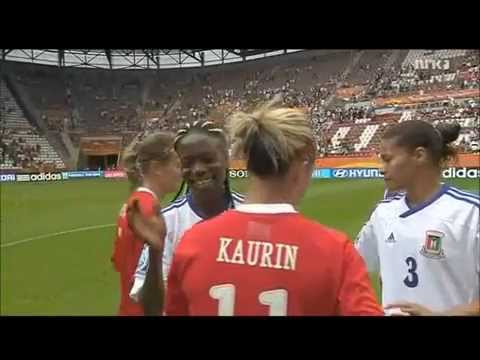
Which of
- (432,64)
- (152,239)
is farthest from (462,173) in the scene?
(152,239)

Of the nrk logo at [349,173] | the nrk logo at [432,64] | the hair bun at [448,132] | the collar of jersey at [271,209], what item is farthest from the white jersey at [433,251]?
the nrk logo at [432,64]

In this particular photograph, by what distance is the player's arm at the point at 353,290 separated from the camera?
3.20 ft

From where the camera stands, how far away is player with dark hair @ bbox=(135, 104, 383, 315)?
981 millimetres

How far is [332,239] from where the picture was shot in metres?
0.99

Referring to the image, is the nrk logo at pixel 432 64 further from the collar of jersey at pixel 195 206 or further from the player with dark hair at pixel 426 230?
the collar of jersey at pixel 195 206

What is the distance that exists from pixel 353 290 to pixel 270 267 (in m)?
0.15

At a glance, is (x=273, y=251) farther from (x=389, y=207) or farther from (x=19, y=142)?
(x=19, y=142)

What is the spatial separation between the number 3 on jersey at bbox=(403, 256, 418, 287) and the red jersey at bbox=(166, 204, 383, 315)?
66 centimetres

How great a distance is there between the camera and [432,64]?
491 inches

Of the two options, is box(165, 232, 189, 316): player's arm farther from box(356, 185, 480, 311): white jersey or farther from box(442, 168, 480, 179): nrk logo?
box(442, 168, 480, 179): nrk logo

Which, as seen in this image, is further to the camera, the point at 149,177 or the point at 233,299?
the point at 149,177

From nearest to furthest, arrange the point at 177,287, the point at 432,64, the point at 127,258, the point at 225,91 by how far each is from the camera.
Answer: the point at 177,287, the point at 127,258, the point at 432,64, the point at 225,91

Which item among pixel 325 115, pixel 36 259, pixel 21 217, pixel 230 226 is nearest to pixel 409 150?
pixel 230 226
